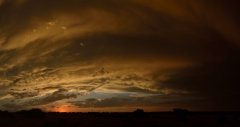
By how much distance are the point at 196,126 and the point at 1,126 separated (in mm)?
28063

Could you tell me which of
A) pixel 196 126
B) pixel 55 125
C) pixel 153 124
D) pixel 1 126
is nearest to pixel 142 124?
pixel 153 124

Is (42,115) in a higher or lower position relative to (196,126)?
higher

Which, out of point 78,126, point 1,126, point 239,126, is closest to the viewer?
point 239,126

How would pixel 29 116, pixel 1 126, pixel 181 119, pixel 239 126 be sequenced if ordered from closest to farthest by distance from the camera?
pixel 239 126 → pixel 1 126 → pixel 181 119 → pixel 29 116

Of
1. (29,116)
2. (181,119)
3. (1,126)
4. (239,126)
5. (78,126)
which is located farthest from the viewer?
(29,116)

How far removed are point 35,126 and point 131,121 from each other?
1397cm

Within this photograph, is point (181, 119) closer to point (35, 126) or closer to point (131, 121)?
point (131, 121)

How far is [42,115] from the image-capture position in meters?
87.2

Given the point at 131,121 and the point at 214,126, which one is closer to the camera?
the point at 214,126

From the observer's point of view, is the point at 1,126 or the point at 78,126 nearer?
the point at 78,126

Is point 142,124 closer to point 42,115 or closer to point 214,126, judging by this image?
point 214,126

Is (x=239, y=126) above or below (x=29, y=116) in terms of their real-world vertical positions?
below

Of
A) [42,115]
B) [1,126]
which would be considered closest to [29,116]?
[42,115]

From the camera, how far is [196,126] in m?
54.1
